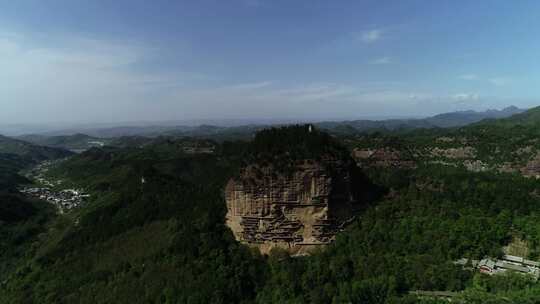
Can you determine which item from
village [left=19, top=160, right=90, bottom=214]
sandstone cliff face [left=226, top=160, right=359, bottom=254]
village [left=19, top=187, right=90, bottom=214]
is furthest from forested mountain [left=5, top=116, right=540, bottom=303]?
village [left=19, top=160, right=90, bottom=214]

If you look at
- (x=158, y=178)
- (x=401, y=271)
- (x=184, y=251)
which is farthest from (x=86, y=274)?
(x=401, y=271)

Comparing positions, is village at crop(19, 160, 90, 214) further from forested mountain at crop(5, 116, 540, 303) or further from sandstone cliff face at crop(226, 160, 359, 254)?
sandstone cliff face at crop(226, 160, 359, 254)

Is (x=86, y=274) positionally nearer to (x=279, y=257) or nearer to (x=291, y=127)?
(x=279, y=257)

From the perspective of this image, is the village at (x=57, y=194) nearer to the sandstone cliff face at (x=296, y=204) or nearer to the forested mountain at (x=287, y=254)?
the forested mountain at (x=287, y=254)

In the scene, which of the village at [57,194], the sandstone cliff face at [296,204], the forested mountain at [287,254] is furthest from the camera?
the village at [57,194]

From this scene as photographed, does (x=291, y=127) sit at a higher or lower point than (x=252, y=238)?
higher

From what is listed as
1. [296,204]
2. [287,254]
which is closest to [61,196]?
[287,254]

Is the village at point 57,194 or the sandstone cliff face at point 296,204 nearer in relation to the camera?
the sandstone cliff face at point 296,204

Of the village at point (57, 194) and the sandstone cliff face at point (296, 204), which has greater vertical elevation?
the sandstone cliff face at point (296, 204)

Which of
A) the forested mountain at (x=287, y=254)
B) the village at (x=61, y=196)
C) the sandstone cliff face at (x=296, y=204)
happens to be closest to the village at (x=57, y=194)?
the village at (x=61, y=196)
